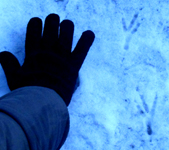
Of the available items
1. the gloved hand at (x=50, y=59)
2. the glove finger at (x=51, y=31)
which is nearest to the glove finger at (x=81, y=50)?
the gloved hand at (x=50, y=59)

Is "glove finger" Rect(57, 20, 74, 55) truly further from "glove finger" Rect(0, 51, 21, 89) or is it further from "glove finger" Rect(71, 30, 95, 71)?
"glove finger" Rect(0, 51, 21, 89)

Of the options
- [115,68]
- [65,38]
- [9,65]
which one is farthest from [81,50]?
[9,65]

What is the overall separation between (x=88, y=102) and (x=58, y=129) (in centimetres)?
33

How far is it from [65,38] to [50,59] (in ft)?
0.45

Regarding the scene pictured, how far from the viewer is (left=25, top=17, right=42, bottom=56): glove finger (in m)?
1.09

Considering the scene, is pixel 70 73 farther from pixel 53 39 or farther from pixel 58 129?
pixel 58 129

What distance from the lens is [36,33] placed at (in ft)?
3.58

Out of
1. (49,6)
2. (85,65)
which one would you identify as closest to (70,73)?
(85,65)

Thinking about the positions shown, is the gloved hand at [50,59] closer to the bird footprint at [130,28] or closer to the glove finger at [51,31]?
the glove finger at [51,31]

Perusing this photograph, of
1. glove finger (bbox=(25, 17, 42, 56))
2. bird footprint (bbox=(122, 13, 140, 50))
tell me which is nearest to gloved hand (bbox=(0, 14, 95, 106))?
glove finger (bbox=(25, 17, 42, 56))

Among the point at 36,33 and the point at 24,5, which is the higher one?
the point at 24,5

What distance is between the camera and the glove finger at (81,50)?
1.07m

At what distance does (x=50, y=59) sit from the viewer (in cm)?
105

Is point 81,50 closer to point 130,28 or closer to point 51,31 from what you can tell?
point 51,31
